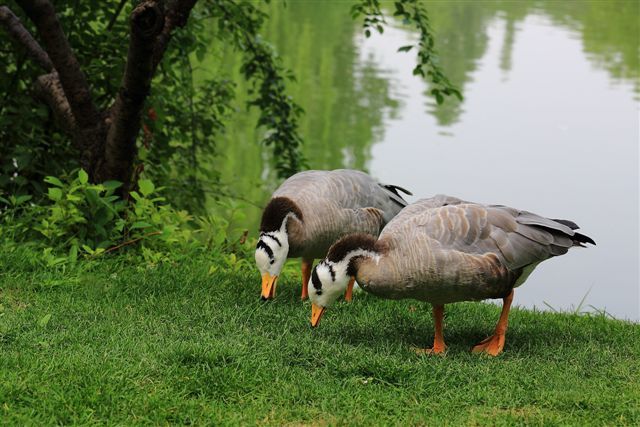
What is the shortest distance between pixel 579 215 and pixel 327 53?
798cm

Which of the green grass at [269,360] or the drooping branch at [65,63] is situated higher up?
the drooping branch at [65,63]

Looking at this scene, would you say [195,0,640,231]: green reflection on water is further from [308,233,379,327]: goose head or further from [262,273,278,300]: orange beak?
[308,233,379,327]: goose head

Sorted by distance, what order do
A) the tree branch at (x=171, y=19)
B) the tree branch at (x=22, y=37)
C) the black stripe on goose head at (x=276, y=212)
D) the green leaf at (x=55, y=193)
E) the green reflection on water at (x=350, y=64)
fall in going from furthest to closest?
the green reflection on water at (x=350, y=64), the tree branch at (x=22, y=37), the tree branch at (x=171, y=19), the green leaf at (x=55, y=193), the black stripe on goose head at (x=276, y=212)

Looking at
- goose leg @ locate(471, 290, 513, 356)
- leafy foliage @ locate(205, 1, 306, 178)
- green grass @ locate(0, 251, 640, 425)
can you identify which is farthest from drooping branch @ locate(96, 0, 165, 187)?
goose leg @ locate(471, 290, 513, 356)

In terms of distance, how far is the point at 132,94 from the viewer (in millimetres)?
7449

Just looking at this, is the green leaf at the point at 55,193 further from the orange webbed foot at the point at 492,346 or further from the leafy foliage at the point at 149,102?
the orange webbed foot at the point at 492,346

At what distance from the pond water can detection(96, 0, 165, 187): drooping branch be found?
110 inches

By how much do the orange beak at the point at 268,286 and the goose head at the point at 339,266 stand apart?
0.80m

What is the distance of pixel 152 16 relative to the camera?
688 cm

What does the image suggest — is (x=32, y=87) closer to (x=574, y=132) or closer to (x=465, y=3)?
(x=574, y=132)

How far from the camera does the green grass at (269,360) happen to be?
4.59 metres

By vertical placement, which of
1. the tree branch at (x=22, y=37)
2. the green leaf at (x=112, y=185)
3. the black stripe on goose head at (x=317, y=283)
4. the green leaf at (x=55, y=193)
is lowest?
the green leaf at (x=112, y=185)

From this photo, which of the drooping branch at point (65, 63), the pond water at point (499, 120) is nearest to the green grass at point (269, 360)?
the drooping branch at point (65, 63)

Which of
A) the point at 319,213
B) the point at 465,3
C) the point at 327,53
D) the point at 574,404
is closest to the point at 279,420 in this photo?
the point at 574,404
